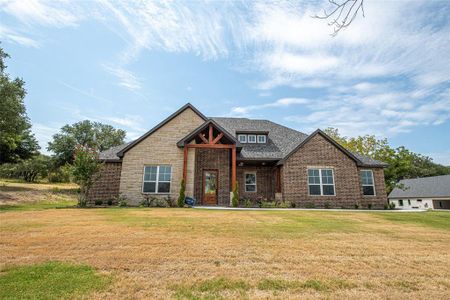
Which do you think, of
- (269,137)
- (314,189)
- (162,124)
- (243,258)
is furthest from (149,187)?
(243,258)

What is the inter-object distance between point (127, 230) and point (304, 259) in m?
5.05

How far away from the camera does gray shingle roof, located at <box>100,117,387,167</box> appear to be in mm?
17938

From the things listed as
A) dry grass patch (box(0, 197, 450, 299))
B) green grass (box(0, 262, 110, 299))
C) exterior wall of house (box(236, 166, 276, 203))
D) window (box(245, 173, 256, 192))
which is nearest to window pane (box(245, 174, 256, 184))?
window (box(245, 173, 256, 192))

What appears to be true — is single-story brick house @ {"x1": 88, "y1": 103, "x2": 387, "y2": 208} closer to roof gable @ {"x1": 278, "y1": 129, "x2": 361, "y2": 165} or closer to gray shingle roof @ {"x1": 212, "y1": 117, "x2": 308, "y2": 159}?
roof gable @ {"x1": 278, "y1": 129, "x2": 361, "y2": 165}

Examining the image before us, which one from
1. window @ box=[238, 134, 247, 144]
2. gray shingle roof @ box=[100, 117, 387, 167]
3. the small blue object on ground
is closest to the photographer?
the small blue object on ground

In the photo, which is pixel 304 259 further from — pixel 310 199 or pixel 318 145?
pixel 318 145

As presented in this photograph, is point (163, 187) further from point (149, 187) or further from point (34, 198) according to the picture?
point (34, 198)

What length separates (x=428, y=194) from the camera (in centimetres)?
4188

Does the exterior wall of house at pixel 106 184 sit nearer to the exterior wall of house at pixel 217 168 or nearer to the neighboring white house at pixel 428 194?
the exterior wall of house at pixel 217 168

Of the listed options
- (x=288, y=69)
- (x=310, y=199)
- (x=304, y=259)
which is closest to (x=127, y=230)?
(x=304, y=259)

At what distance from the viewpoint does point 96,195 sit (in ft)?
55.7

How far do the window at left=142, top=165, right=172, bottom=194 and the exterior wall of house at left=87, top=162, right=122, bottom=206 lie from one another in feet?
7.35

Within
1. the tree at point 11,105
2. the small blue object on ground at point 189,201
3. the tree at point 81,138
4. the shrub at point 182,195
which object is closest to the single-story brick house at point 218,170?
the shrub at point 182,195

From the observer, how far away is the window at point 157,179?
54.2 feet
